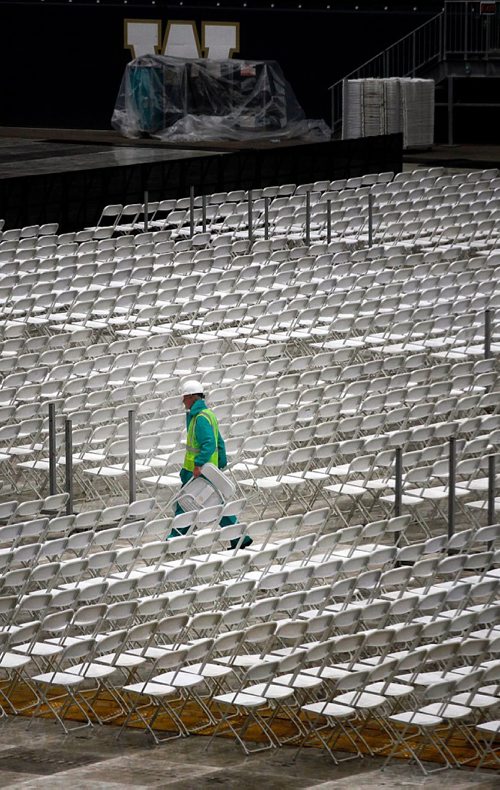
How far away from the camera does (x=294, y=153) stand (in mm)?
24172

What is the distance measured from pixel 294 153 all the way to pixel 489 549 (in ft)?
41.2

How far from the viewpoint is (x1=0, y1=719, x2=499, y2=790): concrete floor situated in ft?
29.0

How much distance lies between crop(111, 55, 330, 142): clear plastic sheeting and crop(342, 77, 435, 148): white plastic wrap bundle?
3324 mm

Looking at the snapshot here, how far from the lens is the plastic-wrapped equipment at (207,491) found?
41.9 ft

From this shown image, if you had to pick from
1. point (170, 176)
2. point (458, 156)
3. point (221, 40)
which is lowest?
point (458, 156)

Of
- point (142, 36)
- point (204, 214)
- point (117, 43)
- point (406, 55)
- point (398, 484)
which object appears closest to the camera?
point (398, 484)

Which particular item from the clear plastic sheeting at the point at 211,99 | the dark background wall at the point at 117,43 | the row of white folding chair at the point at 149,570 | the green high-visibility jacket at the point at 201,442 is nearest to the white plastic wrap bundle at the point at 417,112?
the clear plastic sheeting at the point at 211,99

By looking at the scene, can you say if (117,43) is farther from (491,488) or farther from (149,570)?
(149,570)

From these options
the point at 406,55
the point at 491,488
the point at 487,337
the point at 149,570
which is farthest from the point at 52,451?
the point at 406,55

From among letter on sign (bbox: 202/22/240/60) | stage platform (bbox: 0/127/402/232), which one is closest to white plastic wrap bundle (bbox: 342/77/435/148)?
stage platform (bbox: 0/127/402/232)

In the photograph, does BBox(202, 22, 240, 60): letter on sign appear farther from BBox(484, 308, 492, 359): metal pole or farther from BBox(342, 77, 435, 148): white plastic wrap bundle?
BBox(484, 308, 492, 359): metal pole

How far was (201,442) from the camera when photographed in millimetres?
12797

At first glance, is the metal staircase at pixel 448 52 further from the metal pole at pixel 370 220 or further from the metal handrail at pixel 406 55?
the metal pole at pixel 370 220

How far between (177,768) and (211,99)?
25.9 metres
